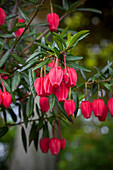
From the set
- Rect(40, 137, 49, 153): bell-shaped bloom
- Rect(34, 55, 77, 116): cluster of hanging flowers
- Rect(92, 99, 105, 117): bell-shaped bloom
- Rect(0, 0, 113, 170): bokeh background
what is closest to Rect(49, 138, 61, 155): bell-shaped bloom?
Rect(40, 137, 49, 153): bell-shaped bloom

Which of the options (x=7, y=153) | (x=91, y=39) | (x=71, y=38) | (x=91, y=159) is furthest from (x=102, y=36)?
(x=71, y=38)

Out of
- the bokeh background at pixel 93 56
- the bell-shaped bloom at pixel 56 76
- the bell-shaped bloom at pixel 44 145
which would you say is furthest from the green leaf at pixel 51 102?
the bokeh background at pixel 93 56

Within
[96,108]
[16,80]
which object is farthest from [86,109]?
[16,80]

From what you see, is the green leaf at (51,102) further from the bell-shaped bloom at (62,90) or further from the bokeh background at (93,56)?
the bokeh background at (93,56)

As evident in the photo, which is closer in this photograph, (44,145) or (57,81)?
(57,81)

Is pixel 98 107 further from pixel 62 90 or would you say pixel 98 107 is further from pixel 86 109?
pixel 62 90

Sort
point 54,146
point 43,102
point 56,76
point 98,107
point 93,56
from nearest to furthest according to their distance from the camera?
point 56,76
point 98,107
point 43,102
point 54,146
point 93,56

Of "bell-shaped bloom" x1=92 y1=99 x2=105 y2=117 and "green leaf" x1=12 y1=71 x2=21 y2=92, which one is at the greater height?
"green leaf" x1=12 y1=71 x2=21 y2=92

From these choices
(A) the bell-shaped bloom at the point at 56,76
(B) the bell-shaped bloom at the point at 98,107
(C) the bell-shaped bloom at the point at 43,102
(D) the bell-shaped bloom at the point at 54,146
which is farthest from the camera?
(D) the bell-shaped bloom at the point at 54,146

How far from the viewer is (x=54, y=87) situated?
2.42 ft

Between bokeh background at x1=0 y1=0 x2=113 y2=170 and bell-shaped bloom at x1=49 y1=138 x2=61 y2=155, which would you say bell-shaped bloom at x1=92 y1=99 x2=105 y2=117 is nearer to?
bell-shaped bloom at x1=49 y1=138 x2=61 y2=155

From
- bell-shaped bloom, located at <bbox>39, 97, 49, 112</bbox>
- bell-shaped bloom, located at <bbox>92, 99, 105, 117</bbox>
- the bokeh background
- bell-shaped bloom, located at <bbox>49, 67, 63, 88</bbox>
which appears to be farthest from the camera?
the bokeh background

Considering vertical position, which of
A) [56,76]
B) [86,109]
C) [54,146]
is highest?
[56,76]

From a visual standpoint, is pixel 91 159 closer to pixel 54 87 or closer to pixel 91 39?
pixel 91 39
